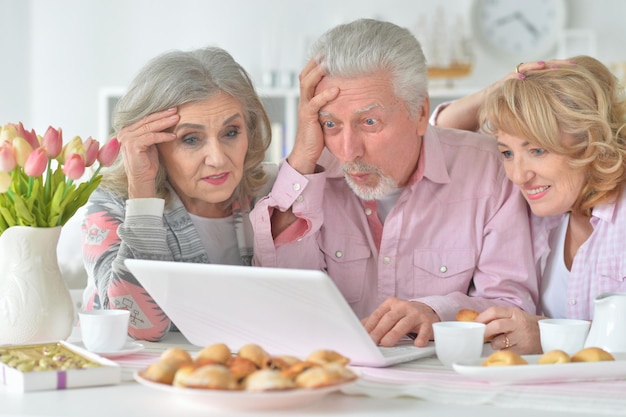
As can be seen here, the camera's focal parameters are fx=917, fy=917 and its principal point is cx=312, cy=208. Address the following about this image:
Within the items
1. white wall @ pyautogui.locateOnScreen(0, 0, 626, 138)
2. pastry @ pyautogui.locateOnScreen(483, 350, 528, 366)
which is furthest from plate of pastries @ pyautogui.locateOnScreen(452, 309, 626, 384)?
white wall @ pyautogui.locateOnScreen(0, 0, 626, 138)

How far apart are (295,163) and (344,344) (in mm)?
714

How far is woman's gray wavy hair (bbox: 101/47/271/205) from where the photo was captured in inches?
A: 77.4

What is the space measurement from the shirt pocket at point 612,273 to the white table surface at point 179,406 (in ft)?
2.39

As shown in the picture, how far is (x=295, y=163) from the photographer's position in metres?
2.06

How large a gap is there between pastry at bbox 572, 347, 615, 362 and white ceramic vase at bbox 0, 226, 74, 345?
87 centimetres

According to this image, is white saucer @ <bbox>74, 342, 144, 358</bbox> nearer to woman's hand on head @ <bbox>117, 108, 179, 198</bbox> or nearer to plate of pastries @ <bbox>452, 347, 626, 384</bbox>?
woman's hand on head @ <bbox>117, 108, 179, 198</bbox>

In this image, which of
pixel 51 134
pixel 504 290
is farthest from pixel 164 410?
pixel 504 290

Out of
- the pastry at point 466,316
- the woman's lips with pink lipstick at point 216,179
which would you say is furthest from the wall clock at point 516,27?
the pastry at point 466,316

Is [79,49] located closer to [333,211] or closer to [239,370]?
[333,211]

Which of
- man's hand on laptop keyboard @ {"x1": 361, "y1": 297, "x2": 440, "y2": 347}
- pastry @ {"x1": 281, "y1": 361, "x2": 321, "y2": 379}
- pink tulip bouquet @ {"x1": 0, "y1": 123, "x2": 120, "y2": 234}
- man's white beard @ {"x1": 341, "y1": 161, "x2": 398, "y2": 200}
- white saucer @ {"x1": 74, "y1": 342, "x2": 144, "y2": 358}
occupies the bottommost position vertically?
white saucer @ {"x1": 74, "y1": 342, "x2": 144, "y2": 358}

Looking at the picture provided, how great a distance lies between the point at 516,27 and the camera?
4.75 meters

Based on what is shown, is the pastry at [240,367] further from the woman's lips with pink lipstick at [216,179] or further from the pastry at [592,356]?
the woman's lips with pink lipstick at [216,179]

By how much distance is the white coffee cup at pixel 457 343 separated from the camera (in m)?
1.47

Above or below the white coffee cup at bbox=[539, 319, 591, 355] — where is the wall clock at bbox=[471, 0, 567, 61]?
above
